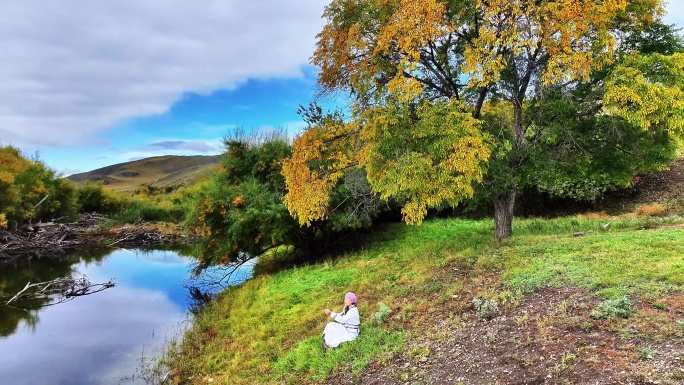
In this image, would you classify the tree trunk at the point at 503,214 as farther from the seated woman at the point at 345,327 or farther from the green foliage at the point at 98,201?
the green foliage at the point at 98,201

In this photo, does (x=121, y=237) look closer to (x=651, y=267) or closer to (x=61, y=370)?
(x=61, y=370)

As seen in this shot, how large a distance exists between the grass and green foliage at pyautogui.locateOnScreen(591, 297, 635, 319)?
0.46m

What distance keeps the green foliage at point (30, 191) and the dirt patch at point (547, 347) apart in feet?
111

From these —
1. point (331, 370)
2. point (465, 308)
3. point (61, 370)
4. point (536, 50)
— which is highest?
point (536, 50)

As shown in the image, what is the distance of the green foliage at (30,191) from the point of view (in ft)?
104

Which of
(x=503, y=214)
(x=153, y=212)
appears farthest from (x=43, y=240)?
Answer: (x=503, y=214)

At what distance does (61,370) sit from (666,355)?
1458cm

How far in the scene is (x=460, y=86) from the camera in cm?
1386

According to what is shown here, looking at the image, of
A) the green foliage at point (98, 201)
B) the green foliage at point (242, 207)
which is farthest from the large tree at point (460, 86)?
the green foliage at point (98, 201)

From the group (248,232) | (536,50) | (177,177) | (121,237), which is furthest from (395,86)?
(177,177)

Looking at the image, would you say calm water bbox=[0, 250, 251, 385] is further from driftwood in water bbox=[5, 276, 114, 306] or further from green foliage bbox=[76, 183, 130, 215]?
green foliage bbox=[76, 183, 130, 215]

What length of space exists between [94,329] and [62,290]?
6.77 meters

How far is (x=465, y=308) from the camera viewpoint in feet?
28.6

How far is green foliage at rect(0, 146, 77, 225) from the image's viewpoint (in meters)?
31.6
